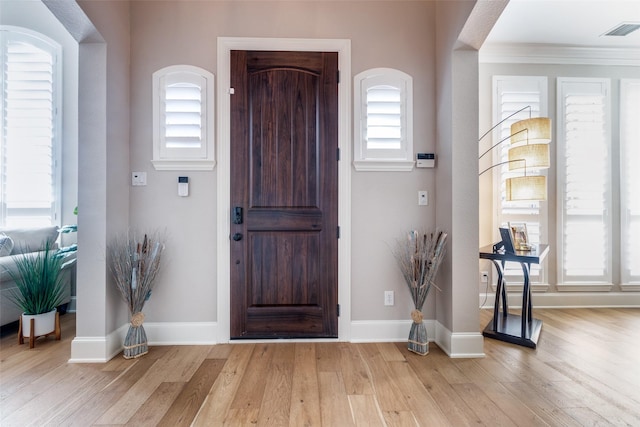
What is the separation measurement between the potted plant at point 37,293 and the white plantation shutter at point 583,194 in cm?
517

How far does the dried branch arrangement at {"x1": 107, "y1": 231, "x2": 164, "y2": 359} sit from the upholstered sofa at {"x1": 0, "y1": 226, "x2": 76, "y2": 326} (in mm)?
858

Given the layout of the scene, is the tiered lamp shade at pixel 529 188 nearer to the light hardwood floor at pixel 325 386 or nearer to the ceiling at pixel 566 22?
the light hardwood floor at pixel 325 386

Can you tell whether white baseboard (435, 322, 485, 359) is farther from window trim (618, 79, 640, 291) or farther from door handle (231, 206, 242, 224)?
window trim (618, 79, 640, 291)

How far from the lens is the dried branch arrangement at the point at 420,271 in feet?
7.66

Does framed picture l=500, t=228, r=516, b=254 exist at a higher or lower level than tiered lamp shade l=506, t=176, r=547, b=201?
lower

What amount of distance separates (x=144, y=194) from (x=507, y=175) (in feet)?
12.3

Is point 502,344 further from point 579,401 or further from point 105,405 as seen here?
point 105,405

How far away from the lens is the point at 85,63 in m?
2.20

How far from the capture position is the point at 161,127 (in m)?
2.49

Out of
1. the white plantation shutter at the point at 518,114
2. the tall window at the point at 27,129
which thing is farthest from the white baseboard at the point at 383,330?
the tall window at the point at 27,129

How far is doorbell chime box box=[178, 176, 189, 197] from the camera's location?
2490 mm

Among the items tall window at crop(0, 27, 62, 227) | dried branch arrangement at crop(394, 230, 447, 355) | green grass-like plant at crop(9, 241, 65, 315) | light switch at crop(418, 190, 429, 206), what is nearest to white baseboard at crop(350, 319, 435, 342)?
dried branch arrangement at crop(394, 230, 447, 355)

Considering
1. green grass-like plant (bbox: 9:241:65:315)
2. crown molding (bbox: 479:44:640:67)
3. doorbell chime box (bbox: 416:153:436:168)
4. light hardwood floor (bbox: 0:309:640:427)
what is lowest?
light hardwood floor (bbox: 0:309:640:427)

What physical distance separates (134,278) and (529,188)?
3380 millimetres
